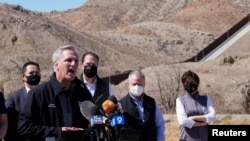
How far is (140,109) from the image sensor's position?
323 inches

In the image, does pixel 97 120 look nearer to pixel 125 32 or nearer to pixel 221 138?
pixel 221 138

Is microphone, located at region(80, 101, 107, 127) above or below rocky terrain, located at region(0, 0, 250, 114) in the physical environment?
below

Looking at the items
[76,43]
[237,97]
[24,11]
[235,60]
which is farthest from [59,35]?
[237,97]

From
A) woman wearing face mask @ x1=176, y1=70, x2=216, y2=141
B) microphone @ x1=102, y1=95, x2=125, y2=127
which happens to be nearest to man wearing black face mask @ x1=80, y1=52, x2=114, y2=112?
woman wearing face mask @ x1=176, y1=70, x2=216, y2=141

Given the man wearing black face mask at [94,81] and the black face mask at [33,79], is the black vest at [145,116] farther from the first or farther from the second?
the black face mask at [33,79]

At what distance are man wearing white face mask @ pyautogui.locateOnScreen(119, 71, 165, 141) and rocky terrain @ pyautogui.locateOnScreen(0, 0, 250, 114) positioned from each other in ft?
36.6

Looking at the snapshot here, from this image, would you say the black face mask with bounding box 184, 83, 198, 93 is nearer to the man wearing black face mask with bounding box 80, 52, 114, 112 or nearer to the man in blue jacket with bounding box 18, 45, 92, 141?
the man wearing black face mask with bounding box 80, 52, 114, 112

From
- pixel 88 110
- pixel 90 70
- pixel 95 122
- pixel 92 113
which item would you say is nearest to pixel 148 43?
pixel 90 70

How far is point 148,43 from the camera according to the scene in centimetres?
7594

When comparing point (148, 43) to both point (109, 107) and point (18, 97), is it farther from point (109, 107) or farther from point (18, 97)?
point (109, 107)

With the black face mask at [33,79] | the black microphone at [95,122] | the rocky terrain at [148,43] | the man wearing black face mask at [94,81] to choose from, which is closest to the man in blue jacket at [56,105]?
the black microphone at [95,122]

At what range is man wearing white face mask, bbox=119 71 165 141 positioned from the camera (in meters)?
8.08

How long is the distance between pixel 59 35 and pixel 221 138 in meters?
52.7

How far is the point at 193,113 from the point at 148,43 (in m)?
67.1
